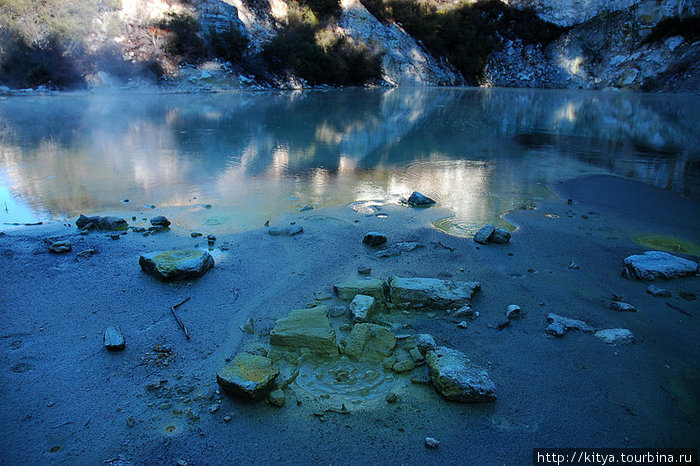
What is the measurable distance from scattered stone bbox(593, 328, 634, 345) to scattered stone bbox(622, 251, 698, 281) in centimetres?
105

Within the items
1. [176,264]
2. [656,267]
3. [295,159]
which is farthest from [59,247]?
[656,267]

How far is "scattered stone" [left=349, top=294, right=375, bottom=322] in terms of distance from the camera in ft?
10.9

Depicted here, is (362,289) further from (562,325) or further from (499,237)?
(499,237)

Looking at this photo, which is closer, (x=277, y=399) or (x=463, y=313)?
(x=277, y=399)

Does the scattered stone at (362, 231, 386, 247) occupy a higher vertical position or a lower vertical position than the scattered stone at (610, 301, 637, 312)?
higher

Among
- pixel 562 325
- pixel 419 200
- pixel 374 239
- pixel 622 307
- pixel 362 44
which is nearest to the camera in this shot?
pixel 562 325

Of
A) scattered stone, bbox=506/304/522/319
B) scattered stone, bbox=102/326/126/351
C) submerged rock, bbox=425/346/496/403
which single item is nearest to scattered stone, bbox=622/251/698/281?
scattered stone, bbox=506/304/522/319

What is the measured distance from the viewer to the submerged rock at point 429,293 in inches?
141

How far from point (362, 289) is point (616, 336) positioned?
6.11 feet

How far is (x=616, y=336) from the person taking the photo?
10.6ft

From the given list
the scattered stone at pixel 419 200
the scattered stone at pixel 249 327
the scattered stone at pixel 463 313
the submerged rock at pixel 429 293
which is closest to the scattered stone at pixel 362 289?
the submerged rock at pixel 429 293

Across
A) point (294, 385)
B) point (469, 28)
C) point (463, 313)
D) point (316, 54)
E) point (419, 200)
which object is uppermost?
point (469, 28)

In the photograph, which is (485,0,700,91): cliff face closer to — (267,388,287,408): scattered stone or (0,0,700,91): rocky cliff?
(0,0,700,91): rocky cliff

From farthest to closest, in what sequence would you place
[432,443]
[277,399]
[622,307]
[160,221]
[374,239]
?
[160,221], [374,239], [622,307], [277,399], [432,443]
